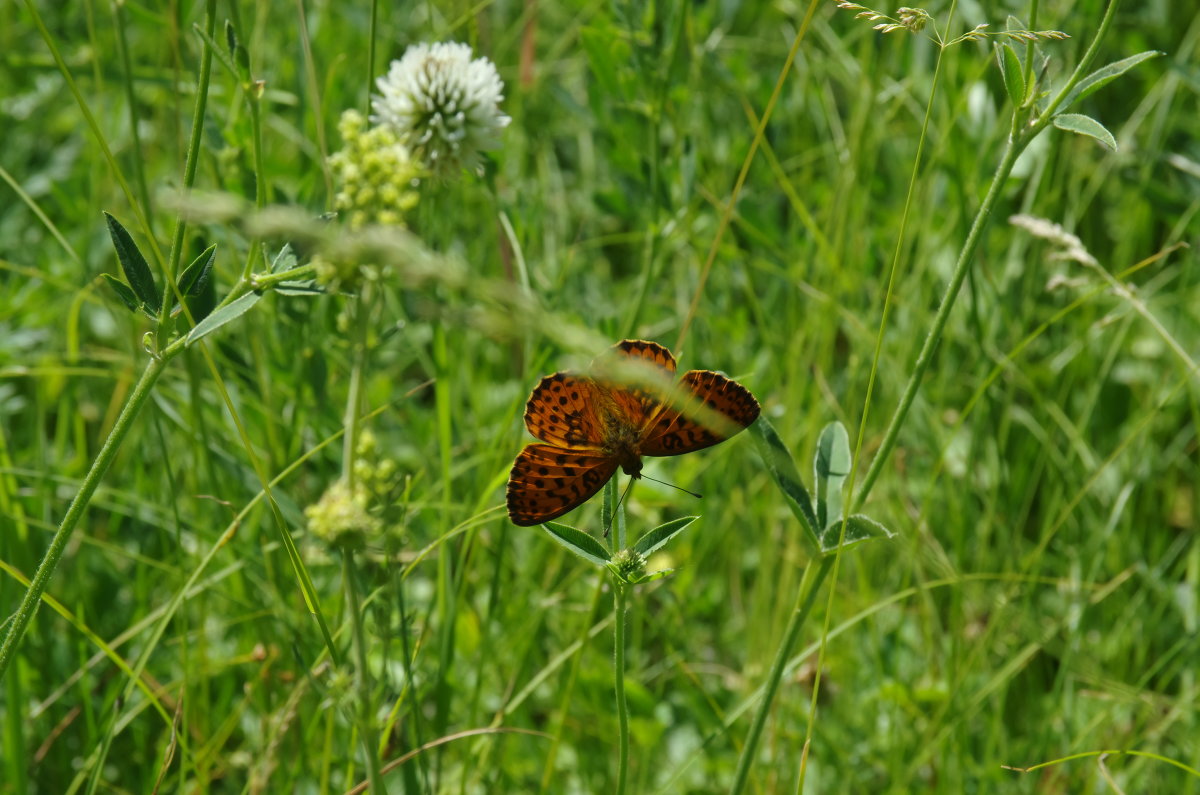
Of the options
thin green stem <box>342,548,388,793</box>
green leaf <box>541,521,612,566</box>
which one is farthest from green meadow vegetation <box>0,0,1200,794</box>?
thin green stem <box>342,548,388,793</box>

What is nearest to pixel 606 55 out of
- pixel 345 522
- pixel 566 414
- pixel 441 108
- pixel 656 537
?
pixel 441 108

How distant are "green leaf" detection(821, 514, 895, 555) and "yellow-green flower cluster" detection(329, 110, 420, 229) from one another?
1.98 feet

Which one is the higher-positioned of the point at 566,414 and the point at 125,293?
the point at 125,293

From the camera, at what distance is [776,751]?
1.86 meters

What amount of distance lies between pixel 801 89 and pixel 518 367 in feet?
3.32

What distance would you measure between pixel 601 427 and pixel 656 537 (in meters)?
0.23

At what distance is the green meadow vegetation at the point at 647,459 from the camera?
59.9 inches

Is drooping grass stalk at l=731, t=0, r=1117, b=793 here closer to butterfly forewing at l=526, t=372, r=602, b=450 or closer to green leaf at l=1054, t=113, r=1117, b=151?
green leaf at l=1054, t=113, r=1117, b=151

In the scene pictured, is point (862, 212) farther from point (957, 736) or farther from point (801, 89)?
point (957, 736)

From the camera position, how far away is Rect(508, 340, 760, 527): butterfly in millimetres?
1276

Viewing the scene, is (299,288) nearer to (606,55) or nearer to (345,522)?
(345,522)

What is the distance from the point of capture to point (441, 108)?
138cm

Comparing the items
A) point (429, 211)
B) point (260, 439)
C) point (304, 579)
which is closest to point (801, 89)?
point (429, 211)

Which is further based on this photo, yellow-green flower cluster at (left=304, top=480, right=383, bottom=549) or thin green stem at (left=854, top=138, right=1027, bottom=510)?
thin green stem at (left=854, top=138, right=1027, bottom=510)
